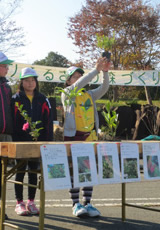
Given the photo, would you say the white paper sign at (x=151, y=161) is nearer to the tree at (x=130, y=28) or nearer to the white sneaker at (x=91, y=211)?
the white sneaker at (x=91, y=211)

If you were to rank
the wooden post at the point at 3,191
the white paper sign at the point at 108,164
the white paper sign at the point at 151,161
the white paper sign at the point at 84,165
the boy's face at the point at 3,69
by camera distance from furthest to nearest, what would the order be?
1. the boy's face at the point at 3,69
2. the white paper sign at the point at 151,161
3. the wooden post at the point at 3,191
4. the white paper sign at the point at 108,164
5. the white paper sign at the point at 84,165

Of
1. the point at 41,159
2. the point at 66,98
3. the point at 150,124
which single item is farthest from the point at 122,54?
the point at 41,159

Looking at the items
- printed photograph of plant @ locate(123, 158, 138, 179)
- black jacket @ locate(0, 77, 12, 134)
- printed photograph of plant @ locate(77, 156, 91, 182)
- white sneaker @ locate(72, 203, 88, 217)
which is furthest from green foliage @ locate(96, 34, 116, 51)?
white sneaker @ locate(72, 203, 88, 217)

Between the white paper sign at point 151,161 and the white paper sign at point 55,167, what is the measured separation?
0.81m

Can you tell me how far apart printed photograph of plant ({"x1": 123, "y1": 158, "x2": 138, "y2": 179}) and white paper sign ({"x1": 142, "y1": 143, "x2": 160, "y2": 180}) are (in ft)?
0.30

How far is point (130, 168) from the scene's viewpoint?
11.1ft

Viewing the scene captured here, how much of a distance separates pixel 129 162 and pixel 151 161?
22 cm

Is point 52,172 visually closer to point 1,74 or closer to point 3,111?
point 3,111

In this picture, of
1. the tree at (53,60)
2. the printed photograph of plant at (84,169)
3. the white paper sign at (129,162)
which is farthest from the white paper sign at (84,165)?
the tree at (53,60)

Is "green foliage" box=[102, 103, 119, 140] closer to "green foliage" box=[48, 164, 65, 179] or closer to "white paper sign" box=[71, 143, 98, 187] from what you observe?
"white paper sign" box=[71, 143, 98, 187]

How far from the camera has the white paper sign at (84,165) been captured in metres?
3.04

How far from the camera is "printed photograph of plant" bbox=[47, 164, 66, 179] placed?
9.47ft

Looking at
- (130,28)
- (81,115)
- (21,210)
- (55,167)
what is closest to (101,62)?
(81,115)

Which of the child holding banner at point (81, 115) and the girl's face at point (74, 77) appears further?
the girl's face at point (74, 77)
